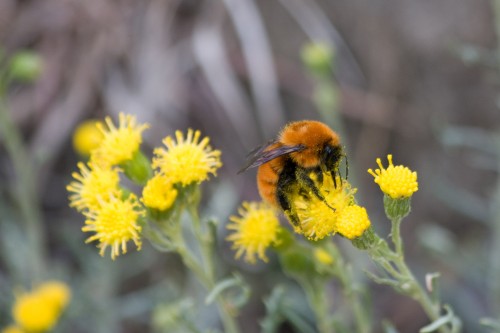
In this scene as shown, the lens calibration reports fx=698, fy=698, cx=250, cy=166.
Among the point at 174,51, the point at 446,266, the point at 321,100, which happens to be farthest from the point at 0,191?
the point at 446,266

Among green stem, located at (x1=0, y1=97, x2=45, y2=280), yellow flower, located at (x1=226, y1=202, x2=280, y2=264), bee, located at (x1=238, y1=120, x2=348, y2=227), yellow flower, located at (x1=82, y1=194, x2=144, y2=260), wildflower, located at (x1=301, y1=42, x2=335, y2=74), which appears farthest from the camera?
wildflower, located at (x1=301, y1=42, x2=335, y2=74)

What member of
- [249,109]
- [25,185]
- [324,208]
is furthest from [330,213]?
[249,109]

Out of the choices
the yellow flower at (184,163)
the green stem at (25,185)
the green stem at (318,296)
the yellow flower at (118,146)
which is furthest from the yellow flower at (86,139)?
the green stem at (318,296)

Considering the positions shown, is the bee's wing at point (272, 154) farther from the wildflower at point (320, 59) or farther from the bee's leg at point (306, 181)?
the wildflower at point (320, 59)

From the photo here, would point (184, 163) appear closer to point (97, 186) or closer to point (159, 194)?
point (159, 194)

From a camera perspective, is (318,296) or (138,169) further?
(318,296)

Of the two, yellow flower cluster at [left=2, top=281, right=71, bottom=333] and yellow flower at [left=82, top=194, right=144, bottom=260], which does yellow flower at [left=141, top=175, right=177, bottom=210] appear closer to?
yellow flower at [left=82, top=194, right=144, bottom=260]

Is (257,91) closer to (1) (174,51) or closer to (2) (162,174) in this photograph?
(1) (174,51)

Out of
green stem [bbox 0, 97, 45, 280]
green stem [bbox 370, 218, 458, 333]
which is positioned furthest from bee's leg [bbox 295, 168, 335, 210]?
green stem [bbox 0, 97, 45, 280]
